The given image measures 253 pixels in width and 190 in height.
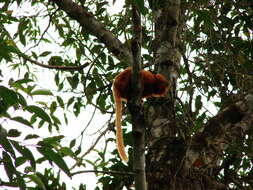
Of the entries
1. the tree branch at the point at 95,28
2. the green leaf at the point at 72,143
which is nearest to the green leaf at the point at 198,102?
the tree branch at the point at 95,28

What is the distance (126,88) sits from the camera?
334 centimetres

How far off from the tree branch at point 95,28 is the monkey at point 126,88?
9.6 inches

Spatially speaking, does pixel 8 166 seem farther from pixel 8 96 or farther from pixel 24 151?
pixel 8 96

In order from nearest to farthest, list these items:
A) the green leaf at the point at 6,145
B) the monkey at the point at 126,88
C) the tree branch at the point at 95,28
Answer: the green leaf at the point at 6,145
the tree branch at the point at 95,28
the monkey at the point at 126,88

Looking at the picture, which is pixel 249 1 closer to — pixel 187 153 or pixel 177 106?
pixel 177 106

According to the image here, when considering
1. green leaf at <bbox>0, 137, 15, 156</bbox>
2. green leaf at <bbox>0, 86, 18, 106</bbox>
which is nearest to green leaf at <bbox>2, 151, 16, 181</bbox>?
Result: green leaf at <bbox>0, 137, 15, 156</bbox>

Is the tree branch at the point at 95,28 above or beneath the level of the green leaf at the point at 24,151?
above

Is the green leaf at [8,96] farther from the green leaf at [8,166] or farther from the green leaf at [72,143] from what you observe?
the green leaf at [72,143]

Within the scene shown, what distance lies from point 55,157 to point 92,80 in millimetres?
2191

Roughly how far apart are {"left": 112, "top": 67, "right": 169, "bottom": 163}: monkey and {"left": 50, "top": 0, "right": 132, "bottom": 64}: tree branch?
9.6 inches

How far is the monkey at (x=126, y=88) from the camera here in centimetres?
289

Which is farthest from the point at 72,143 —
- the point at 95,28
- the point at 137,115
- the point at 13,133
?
the point at 13,133

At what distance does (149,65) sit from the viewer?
3109 mm

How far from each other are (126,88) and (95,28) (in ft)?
2.31
